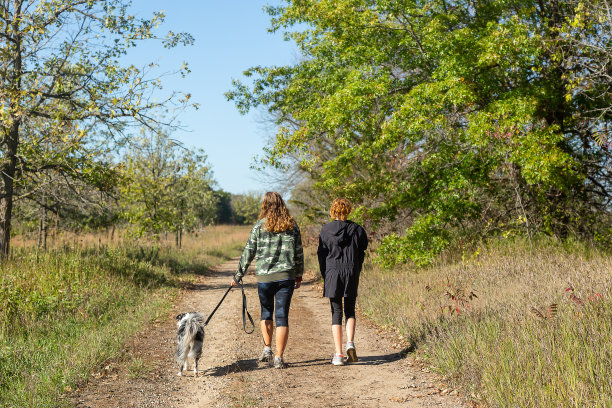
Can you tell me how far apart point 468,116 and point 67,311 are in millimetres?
9423

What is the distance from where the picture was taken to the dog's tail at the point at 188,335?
6500 mm

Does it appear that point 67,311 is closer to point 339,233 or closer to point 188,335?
point 188,335

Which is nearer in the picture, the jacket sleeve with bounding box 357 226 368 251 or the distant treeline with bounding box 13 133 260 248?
the jacket sleeve with bounding box 357 226 368 251

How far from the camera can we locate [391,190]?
563 inches

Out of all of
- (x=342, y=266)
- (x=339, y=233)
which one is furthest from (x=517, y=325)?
(x=339, y=233)

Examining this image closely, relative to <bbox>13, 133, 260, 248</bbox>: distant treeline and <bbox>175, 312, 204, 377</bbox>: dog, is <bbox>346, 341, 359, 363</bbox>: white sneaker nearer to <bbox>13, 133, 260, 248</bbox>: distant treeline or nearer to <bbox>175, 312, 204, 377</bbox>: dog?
<bbox>175, 312, 204, 377</bbox>: dog

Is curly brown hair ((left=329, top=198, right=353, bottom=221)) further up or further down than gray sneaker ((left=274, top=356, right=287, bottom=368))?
further up

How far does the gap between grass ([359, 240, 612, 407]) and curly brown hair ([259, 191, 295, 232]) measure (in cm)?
251

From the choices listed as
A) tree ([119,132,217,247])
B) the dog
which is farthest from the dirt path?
tree ([119,132,217,247])

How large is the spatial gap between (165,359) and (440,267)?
7.57m

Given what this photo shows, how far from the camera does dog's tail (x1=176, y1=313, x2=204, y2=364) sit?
21.3 feet

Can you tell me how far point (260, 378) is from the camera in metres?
6.41

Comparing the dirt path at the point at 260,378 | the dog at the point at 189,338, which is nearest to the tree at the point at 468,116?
the dirt path at the point at 260,378

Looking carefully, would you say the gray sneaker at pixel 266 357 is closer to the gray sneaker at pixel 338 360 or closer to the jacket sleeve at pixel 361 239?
the gray sneaker at pixel 338 360
